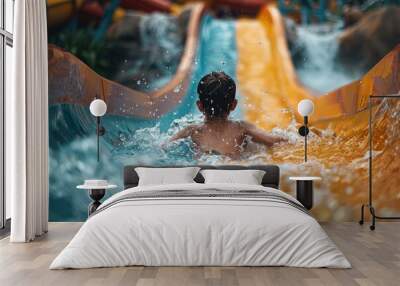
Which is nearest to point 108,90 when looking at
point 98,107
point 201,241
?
point 98,107

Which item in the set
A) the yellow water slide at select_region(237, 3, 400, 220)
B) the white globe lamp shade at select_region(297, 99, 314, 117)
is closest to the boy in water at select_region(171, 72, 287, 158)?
the yellow water slide at select_region(237, 3, 400, 220)

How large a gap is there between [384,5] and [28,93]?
15.5ft

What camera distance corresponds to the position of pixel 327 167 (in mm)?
8070

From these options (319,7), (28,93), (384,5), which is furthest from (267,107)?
(28,93)

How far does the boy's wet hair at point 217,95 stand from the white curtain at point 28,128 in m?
2.15

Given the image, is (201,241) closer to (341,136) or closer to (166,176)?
(166,176)

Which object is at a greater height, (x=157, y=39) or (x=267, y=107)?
(x=157, y=39)

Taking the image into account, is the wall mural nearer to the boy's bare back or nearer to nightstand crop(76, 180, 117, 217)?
the boy's bare back

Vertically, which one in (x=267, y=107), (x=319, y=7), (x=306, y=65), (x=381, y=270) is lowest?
(x=381, y=270)

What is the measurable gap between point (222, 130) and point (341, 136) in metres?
1.55

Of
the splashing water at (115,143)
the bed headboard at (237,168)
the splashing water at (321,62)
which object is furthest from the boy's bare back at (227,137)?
the splashing water at (321,62)

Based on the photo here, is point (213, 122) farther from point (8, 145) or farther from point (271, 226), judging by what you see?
point (271, 226)

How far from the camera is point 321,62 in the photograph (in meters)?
8.13

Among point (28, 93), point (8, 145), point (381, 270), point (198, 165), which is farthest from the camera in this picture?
point (198, 165)
